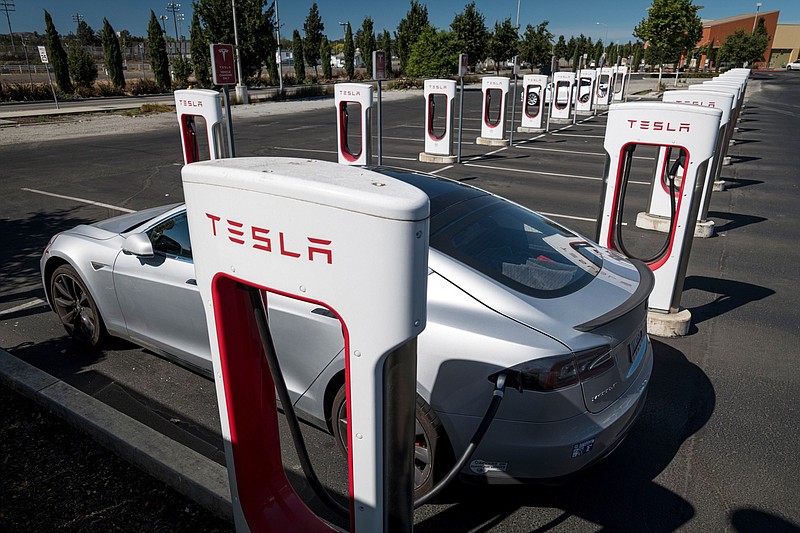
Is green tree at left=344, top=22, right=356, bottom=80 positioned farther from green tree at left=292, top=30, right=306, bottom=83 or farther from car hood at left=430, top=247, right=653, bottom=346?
car hood at left=430, top=247, right=653, bottom=346

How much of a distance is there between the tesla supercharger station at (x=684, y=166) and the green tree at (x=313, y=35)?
180 feet

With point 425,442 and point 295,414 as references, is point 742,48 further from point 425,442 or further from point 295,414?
point 295,414

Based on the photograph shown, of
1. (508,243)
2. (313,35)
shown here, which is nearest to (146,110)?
(508,243)

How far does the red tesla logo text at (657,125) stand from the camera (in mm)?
5148

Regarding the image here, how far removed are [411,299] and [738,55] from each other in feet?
270

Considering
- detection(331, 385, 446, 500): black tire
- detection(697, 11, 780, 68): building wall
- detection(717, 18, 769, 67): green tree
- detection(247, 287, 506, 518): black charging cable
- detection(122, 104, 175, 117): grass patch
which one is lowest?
detection(122, 104, 175, 117): grass patch

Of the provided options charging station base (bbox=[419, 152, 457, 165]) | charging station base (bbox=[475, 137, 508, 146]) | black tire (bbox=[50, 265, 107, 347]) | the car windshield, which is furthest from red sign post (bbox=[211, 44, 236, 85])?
charging station base (bbox=[475, 137, 508, 146])

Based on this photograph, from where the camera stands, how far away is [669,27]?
40.2 meters

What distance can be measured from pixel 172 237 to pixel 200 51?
116 feet

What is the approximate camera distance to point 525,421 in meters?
2.74

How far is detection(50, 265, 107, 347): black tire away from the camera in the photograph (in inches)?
185

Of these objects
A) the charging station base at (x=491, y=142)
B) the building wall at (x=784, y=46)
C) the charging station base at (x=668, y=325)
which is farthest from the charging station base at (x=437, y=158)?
the building wall at (x=784, y=46)

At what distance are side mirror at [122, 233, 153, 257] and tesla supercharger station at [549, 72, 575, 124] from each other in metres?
20.2

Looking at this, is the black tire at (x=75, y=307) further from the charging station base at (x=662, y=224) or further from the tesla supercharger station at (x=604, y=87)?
the tesla supercharger station at (x=604, y=87)
